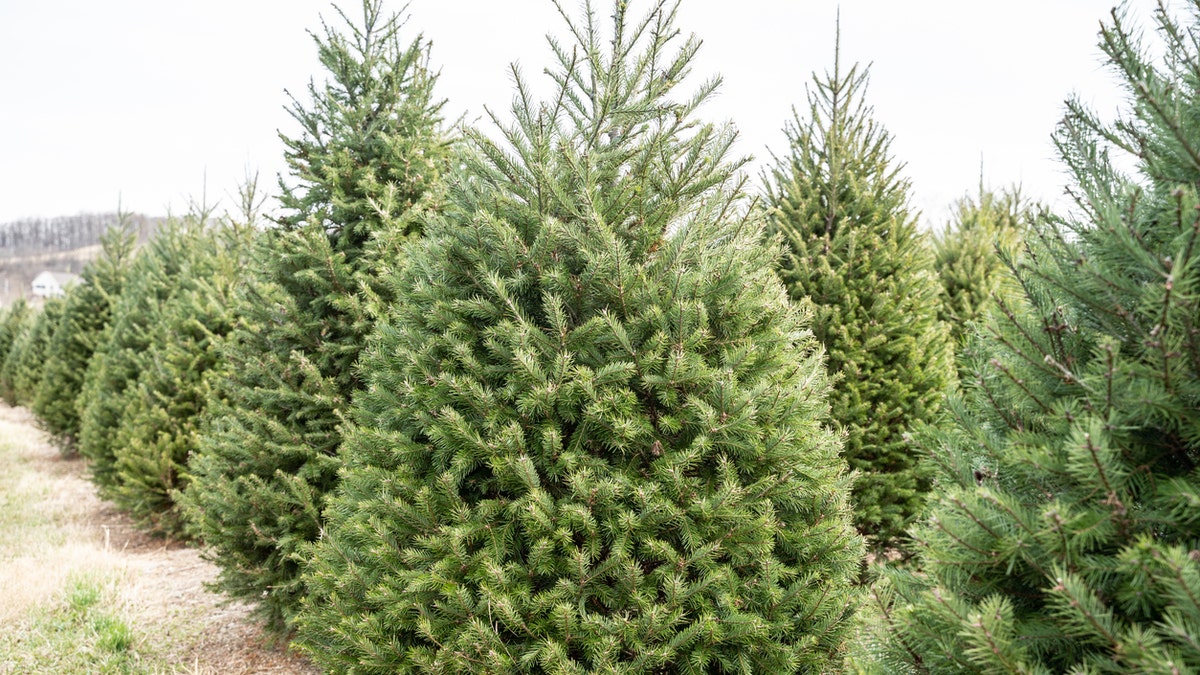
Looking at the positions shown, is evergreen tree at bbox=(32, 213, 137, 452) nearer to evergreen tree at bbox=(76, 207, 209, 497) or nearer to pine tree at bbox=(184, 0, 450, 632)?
evergreen tree at bbox=(76, 207, 209, 497)

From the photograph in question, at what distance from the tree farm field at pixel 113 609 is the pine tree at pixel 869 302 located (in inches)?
173

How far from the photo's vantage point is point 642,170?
10.8 feet

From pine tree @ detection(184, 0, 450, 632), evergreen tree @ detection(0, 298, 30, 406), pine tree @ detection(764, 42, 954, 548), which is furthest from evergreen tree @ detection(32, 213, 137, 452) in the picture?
pine tree @ detection(764, 42, 954, 548)

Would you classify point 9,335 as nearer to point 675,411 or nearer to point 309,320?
point 309,320

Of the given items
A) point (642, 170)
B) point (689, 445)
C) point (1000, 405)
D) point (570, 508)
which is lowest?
point (570, 508)

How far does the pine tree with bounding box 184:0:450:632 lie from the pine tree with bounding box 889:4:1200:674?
12.5 ft

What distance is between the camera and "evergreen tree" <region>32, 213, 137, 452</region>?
13.8 m

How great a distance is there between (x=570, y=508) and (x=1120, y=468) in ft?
5.57

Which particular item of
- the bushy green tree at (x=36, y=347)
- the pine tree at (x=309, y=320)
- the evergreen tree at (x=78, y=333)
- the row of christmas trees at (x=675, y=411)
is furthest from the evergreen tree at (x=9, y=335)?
the row of christmas trees at (x=675, y=411)

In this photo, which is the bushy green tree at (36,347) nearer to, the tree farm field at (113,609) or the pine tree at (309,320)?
the tree farm field at (113,609)

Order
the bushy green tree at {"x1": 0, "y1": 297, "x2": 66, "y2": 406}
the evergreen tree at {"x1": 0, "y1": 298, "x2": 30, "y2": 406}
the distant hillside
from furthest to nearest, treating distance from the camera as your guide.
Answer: the distant hillside < the evergreen tree at {"x1": 0, "y1": 298, "x2": 30, "y2": 406} < the bushy green tree at {"x1": 0, "y1": 297, "x2": 66, "y2": 406}

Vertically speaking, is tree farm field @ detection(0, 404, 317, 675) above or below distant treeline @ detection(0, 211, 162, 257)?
below

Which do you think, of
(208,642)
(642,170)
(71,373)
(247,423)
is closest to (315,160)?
(247,423)

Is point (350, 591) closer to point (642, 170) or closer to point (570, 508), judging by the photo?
point (570, 508)
